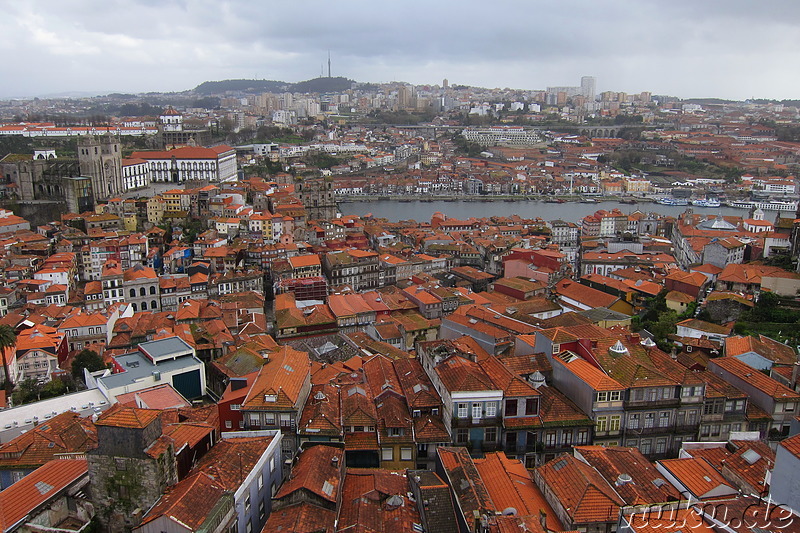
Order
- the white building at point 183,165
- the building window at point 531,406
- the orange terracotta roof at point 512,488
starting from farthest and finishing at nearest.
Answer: the white building at point 183,165
the building window at point 531,406
the orange terracotta roof at point 512,488

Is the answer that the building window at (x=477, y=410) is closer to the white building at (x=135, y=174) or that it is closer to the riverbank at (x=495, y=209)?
the white building at (x=135, y=174)

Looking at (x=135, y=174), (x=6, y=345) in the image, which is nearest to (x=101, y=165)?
(x=135, y=174)

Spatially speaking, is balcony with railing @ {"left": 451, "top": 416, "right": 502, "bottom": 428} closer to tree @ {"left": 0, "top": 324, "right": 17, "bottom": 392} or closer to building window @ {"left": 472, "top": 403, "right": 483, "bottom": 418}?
building window @ {"left": 472, "top": 403, "right": 483, "bottom": 418}

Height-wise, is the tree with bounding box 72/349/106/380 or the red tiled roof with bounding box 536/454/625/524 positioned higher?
the red tiled roof with bounding box 536/454/625/524

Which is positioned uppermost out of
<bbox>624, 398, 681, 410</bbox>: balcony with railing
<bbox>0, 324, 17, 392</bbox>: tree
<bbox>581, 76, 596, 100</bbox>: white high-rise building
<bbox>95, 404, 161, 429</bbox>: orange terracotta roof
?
<bbox>581, 76, 596, 100</bbox>: white high-rise building

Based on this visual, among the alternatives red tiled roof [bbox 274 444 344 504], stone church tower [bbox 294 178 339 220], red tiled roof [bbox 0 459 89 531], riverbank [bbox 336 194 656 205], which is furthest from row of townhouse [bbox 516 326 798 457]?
riverbank [bbox 336 194 656 205]

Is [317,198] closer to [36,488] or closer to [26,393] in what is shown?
[26,393]

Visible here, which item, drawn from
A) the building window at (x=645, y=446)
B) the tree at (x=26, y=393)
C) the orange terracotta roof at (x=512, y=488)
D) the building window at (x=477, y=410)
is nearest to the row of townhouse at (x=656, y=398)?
the building window at (x=645, y=446)
